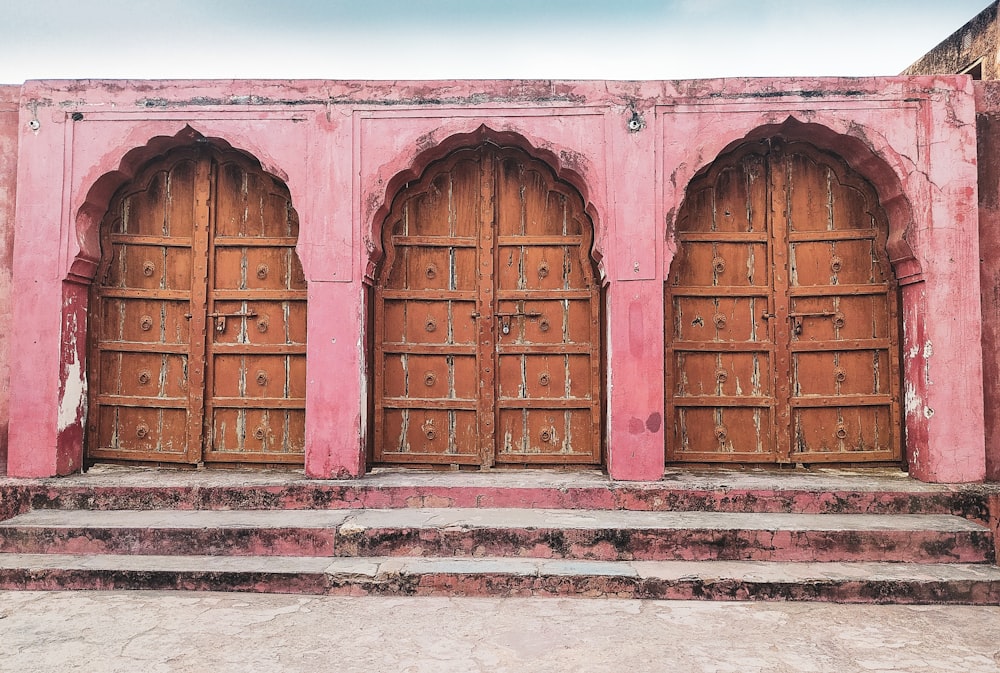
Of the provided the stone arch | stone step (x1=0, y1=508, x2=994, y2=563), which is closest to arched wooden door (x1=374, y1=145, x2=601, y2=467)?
the stone arch

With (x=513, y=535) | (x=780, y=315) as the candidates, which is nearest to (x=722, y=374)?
(x=780, y=315)

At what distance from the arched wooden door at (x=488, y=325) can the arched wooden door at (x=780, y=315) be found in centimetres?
79

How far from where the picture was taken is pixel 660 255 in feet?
15.0

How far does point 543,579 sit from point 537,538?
0.35 metres

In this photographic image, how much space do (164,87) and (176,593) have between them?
3601 mm

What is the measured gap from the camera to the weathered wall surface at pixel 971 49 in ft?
19.5

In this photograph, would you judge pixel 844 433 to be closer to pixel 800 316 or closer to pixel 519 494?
pixel 800 316

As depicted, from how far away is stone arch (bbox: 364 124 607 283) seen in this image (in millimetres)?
4656

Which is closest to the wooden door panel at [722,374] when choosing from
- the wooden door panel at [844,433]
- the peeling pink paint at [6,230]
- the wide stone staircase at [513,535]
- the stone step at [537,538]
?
the wooden door panel at [844,433]

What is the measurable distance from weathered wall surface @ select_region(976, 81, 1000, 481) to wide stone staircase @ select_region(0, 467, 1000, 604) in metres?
0.59

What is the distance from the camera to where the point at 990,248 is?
4.55 metres

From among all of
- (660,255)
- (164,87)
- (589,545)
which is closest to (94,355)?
(164,87)

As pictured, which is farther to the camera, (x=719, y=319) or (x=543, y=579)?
(x=719, y=319)

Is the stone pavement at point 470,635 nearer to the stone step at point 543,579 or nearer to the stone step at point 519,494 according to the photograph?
the stone step at point 543,579
